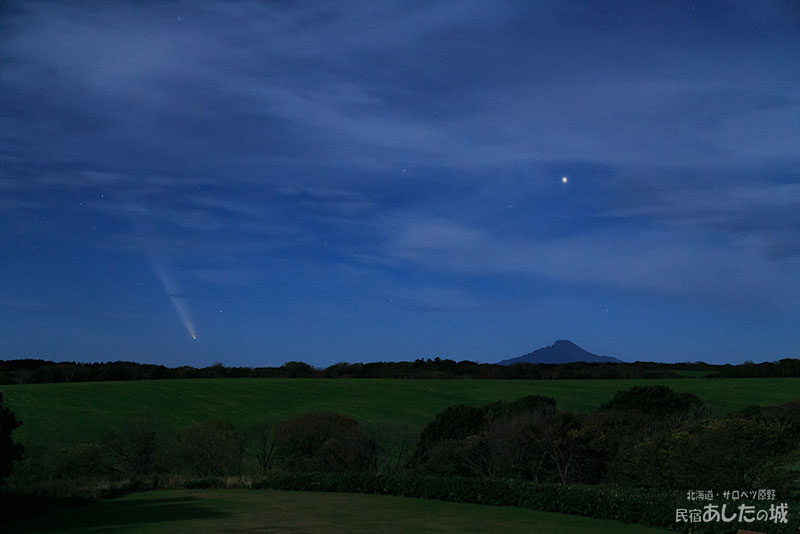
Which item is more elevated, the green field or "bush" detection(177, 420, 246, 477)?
the green field

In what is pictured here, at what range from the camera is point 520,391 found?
76875mm

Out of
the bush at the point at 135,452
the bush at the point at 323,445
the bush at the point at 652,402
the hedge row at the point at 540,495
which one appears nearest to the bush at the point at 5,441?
the hedge row at the point at 540,495

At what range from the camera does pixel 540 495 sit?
2111 centimetres

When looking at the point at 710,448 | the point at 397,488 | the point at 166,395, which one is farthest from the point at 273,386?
the point at 710,448

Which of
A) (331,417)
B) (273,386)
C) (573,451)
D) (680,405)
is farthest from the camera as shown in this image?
(273,386)

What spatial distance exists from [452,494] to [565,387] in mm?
59645

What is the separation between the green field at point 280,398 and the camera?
57906mm

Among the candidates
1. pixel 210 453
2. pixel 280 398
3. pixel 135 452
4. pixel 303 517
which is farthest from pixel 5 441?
pixel 280 398

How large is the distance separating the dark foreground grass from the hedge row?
0.47 metres

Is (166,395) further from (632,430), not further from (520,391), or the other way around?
(632,430)

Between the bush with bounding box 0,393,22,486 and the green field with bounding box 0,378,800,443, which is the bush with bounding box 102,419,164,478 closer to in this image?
the bush with bounding box 0,393,22,486

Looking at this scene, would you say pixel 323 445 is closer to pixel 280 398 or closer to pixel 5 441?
pixel 5 441

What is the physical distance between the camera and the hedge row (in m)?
16.8

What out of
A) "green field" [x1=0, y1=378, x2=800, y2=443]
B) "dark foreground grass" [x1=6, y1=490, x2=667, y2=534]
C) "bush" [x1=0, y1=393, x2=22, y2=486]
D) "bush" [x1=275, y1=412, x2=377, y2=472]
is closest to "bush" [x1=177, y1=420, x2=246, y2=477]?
"bush" [x1=275, y1=412, x2=377, y2=472]
